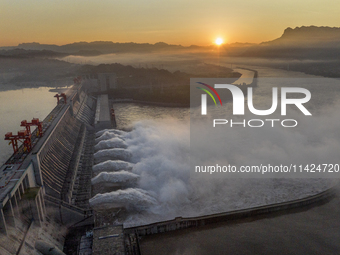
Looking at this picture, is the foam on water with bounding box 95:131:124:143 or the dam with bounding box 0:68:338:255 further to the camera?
the foam on water with bounding box 95:131:124:143

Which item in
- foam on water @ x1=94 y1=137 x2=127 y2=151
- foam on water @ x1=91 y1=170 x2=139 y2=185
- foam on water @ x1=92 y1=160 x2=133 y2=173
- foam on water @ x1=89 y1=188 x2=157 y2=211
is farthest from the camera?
foam on water @ x1=94 y1=137 x2=127 y2=151

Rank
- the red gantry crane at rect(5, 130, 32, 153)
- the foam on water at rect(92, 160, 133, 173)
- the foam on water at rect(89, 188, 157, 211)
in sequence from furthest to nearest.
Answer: the foam on water at rect(92, 160, 133, 173) → the foam on water at rect(89, 188, 157, 211) → the red gantry crane at rect(5, 130, 32, 153)

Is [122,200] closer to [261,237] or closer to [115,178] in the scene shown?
[115,178]

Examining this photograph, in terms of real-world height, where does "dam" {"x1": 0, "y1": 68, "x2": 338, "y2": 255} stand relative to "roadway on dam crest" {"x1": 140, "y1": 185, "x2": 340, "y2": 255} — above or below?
above

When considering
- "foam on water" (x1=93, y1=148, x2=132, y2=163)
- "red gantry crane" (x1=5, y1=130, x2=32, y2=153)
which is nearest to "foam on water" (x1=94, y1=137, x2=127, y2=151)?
"foam on water" (x1=93, y1=148, x2=132, y2=163)

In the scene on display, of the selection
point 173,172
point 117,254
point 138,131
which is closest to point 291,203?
point 173,172

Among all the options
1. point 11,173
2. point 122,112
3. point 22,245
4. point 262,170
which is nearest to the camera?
point 22,245

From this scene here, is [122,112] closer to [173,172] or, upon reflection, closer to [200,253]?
[173,172]

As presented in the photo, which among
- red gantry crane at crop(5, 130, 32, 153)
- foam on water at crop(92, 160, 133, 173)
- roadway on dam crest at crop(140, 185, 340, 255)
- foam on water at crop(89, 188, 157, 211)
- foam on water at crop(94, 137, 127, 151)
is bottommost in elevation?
roadway on dam crest at crop(140, 185, 340, 255)

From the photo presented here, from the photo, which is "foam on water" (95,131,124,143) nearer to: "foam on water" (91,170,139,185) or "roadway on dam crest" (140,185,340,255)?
"foam on water" (91,170,139,185)
